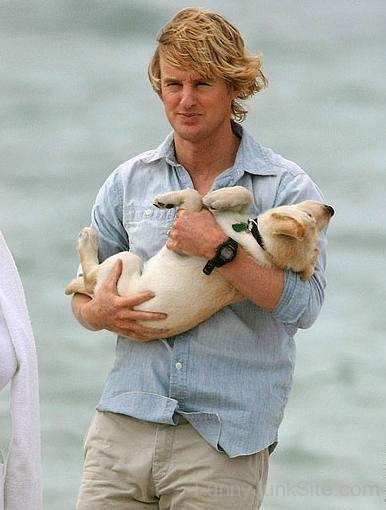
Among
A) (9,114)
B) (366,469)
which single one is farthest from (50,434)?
(9,114)

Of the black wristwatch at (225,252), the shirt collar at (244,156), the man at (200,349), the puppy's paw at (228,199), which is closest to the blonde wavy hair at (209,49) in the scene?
the man at (200,349)

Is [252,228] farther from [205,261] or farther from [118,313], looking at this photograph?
[118,313]

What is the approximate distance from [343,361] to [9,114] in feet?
9.55

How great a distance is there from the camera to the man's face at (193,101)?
267 centimetres

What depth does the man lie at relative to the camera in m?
2.65

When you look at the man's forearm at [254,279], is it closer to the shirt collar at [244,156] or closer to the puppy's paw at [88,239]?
the shirt collar at [244,156]

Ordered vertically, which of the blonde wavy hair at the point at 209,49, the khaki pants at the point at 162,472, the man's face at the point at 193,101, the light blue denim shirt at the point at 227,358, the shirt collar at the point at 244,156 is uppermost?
the blonde wavy hair at the point at 209,49

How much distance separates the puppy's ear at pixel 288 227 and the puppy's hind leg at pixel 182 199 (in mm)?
212

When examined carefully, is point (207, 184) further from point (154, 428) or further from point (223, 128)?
point (154, 428)

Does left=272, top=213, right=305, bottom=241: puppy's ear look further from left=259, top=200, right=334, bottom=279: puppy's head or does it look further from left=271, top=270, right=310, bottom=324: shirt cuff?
left=271, top=270, right=310, bottom=324: shirt cuff

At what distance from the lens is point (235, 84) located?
2727 mm

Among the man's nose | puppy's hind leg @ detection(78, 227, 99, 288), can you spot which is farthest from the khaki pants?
the man's nose

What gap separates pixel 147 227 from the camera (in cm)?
278

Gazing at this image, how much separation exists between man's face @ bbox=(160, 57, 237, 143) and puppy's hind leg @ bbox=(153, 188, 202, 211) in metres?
0.14
